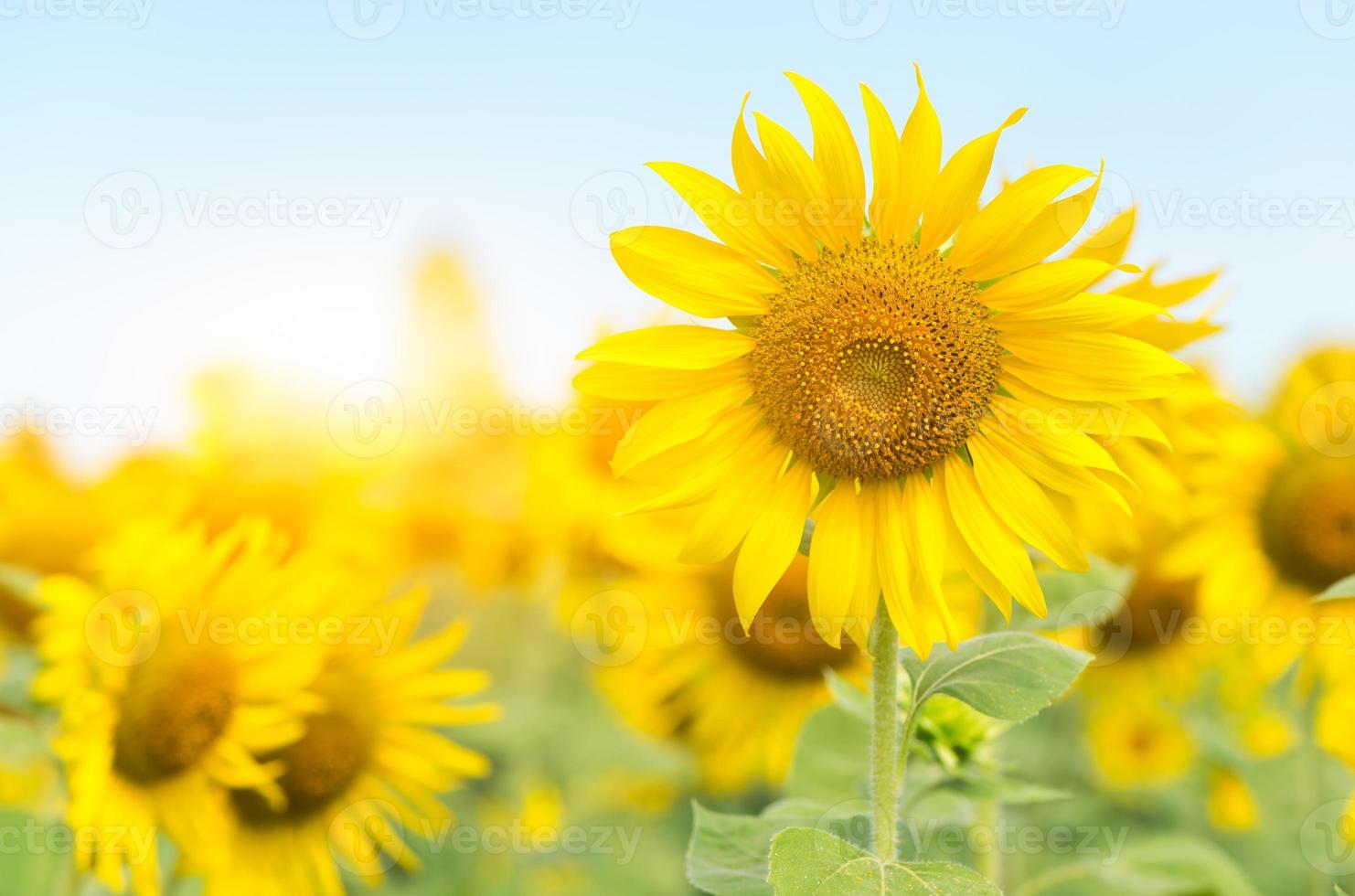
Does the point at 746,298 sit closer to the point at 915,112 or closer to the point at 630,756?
the point at 915,112

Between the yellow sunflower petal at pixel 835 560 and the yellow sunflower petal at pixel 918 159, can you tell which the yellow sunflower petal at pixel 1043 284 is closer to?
the yellow sunflower petal at pixel 918 159

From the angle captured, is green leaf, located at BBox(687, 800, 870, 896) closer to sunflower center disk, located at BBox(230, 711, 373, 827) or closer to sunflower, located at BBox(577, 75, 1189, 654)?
sunflower, located at BBox(577, 75, 1189, 654)

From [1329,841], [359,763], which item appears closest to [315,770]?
[359,763]

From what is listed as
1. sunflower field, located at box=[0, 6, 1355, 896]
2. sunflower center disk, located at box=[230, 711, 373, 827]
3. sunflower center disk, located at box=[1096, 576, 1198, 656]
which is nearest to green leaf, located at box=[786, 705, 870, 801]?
sunflower field, located at box=[0, 6, 1355, 896]

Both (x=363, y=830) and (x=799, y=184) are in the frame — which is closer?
(x=799, y=184)

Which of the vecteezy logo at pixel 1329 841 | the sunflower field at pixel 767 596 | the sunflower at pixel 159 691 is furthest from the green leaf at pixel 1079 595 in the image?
the sunflower at pixel 159 691

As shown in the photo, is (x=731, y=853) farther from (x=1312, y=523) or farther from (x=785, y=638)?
(x=1312, y=523)

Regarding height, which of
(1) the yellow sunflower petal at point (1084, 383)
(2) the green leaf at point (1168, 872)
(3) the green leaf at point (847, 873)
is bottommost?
(2) the green leaf at point (1168, 872)
